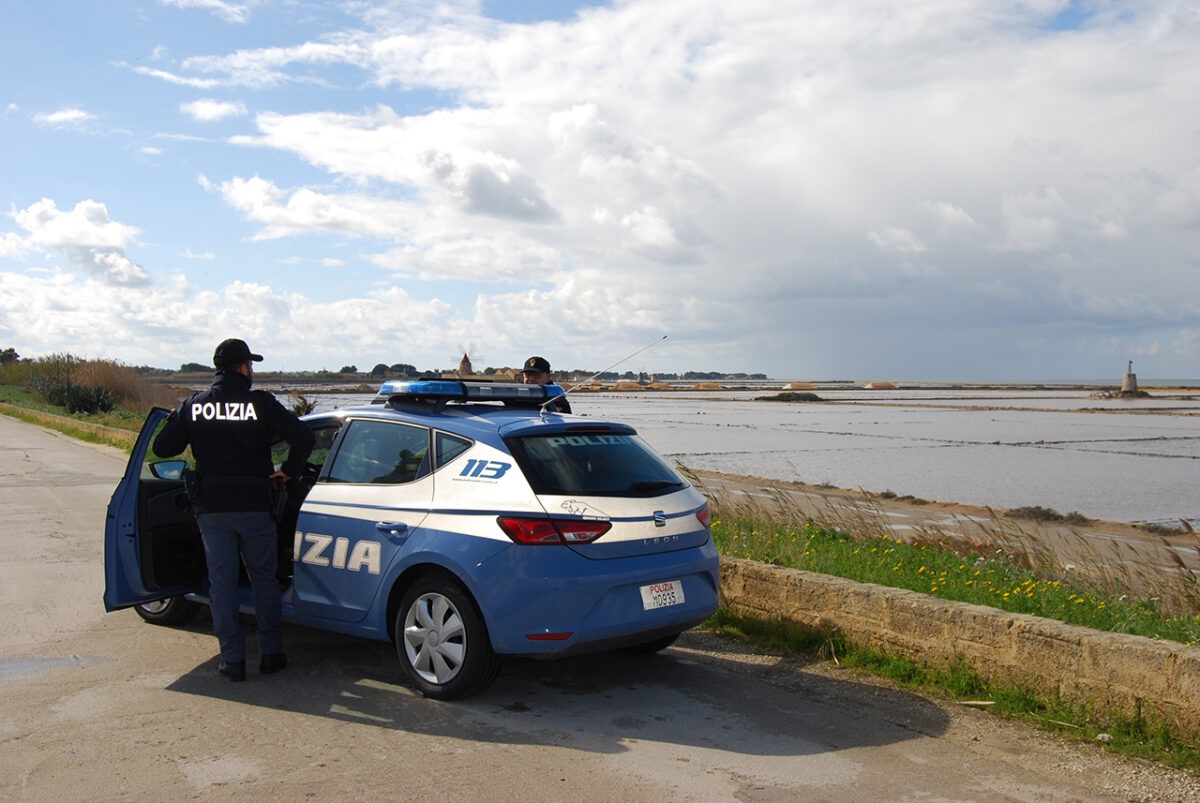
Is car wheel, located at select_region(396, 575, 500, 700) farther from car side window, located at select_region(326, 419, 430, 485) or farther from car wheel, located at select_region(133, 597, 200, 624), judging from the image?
car wheel, located at select_region(133, 597, 200, 624)

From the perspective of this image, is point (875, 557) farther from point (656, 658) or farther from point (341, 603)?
point (341, 603)

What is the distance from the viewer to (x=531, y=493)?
5.55 meters

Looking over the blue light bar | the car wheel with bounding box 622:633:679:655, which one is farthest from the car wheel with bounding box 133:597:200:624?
the car wheel with bounding box 622:633:679:655

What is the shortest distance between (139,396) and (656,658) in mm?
41969

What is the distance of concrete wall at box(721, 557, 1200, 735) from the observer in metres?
5.08

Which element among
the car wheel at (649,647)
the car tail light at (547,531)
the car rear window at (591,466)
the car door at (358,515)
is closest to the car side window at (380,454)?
the car door at (358,515)

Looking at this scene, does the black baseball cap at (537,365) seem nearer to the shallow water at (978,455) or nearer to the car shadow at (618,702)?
the car shadow at (618,702)

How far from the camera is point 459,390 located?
21.3 ft

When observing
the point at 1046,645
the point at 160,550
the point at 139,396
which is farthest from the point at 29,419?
the point at 1046,645

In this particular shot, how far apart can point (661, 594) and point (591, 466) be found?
2.66ft

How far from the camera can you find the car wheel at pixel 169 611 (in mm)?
7457

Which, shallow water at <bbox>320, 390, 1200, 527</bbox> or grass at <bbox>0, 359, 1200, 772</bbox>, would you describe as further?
shallow water at <bbox>320, 390, 1200, 527</bbox>

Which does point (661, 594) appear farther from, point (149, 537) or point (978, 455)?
point (978, 455)

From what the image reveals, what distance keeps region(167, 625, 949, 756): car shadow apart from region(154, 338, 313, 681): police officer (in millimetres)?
402
